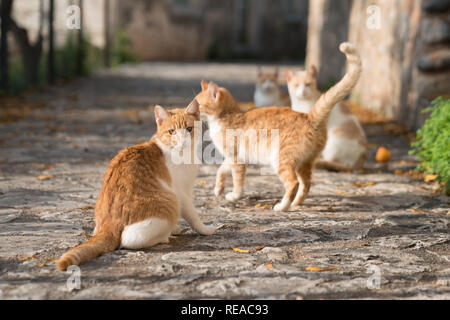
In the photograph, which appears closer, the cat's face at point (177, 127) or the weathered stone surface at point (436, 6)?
the cat's face at point (177, 127)

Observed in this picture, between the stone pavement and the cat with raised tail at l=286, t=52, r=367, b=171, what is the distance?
146 mm

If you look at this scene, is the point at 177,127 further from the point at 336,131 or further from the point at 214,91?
the point at 336,131

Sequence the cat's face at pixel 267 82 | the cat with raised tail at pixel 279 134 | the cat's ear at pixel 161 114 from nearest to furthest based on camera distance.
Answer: the cat's ear at pixel 161 114 < the cat with raised tail at pixel 279 134 < the cat's face at pixel 267 82

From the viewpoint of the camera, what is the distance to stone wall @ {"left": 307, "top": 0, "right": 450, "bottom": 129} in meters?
7.53

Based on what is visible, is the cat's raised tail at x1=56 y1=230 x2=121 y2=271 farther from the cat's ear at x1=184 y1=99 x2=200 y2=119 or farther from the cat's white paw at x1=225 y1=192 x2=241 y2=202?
the cat's white paw at x1=225 y1=192 x2=241 y2=202

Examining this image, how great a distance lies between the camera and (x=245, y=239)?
3.91m

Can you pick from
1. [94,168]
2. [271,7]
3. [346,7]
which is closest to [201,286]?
[94,168]

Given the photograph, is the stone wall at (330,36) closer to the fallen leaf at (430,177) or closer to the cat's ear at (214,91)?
the fallen leaf at (430,177)

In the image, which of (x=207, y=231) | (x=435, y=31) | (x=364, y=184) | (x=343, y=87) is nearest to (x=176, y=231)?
(x=207, y=231)

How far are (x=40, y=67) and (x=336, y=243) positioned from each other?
35.2 ft

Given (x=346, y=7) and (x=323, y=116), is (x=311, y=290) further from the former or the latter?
(x=346, y=7)

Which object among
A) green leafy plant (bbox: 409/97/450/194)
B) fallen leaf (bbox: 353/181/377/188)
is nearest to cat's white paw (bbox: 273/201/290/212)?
fallen leaf (bbox: 353/181/377/188)

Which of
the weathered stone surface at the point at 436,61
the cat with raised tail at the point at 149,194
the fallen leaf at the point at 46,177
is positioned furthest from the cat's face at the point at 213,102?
the weathered stone surface at the point at 436,61

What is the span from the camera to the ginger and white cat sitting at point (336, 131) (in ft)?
19.7
